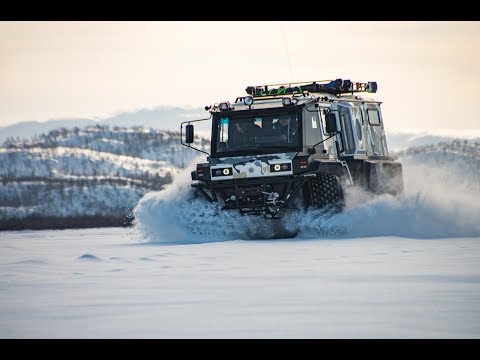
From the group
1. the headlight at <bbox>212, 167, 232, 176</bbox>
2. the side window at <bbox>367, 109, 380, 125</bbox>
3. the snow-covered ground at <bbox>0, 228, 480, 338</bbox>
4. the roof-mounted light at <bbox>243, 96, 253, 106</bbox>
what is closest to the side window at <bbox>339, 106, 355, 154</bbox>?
the side window at <bbox>367, 109, 380, 125</bbox>

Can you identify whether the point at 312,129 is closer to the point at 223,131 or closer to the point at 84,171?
the point at 223,131

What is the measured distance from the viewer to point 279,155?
→ 61.9 feet

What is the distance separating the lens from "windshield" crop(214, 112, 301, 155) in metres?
19.1

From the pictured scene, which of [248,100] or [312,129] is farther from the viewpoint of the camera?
[312,129]

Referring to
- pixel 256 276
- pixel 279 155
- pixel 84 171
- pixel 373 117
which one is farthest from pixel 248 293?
pixel 84 171

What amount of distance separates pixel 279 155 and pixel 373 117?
414 centimetres

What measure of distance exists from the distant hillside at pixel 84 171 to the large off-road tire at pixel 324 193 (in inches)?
550

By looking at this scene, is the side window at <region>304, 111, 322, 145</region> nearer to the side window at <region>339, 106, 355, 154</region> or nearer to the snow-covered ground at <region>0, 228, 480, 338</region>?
the side window at <region>339, 106, 355, 154</region>

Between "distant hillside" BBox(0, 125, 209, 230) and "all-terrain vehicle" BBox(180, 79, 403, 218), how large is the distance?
1297 cm

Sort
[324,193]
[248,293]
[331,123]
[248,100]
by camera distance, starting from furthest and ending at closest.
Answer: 1. [248,100]
2. [324,193]
3. [331,123]
4. [248,293]

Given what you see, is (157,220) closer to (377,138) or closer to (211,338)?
(377,138)

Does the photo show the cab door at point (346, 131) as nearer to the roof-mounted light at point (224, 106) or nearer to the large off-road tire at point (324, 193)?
the large off-road tire at point (324, 193)

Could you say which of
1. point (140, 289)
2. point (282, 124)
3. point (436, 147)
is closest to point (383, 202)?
point (282, 124)

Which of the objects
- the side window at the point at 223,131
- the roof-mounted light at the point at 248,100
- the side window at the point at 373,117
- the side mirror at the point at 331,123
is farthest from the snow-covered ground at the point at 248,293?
the side window at the point at 373,117
